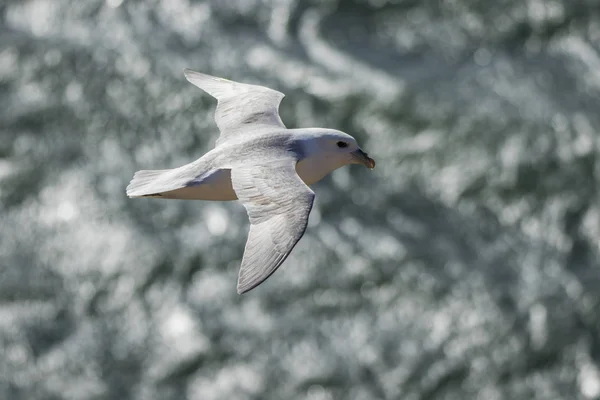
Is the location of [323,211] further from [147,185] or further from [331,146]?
[147,185]

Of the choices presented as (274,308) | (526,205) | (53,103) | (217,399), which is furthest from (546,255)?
(53,103)

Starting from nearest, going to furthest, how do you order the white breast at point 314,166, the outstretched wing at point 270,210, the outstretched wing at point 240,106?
1. the outstretched wing at point 270,210
2. the white breast at point 314,166
3. the outstretched wing at point 240,106

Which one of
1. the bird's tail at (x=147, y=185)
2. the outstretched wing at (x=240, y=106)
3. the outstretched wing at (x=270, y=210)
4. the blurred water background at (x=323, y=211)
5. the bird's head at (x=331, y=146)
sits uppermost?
the outstretched wing at (x=270, y=210)

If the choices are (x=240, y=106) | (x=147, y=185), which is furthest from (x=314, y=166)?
(x=240, y=106)

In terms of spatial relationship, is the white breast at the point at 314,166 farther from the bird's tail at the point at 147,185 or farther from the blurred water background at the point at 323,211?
the blurred water background at the point at 323,211

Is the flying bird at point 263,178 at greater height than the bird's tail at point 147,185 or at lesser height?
greater

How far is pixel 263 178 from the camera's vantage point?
6.97 meters

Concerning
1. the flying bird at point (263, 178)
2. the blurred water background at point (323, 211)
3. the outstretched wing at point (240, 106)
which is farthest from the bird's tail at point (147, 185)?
the blurred water background at point (323, 211)

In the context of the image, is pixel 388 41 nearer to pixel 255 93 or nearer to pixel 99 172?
pixel 99 172

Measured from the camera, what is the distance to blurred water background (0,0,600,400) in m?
15.2

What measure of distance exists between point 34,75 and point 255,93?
10.6 meters

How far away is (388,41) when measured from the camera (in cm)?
1869

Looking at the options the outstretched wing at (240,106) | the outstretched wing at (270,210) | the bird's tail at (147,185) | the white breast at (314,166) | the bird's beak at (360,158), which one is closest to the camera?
the outstretched wing at (270,210)

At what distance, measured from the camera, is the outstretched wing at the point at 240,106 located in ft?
27.0
